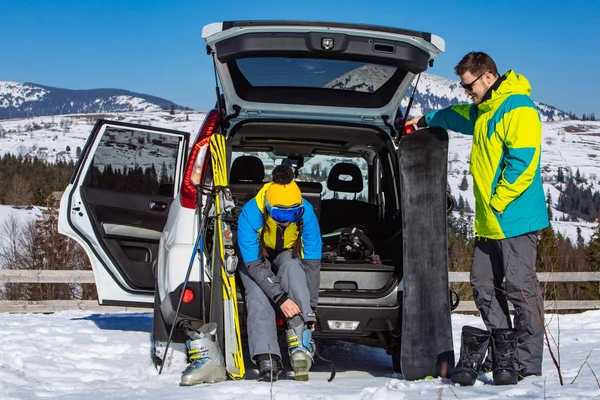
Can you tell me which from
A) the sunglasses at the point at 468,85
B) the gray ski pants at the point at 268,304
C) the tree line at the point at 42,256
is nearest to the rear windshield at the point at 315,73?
the sunglasses at the point at 468,85

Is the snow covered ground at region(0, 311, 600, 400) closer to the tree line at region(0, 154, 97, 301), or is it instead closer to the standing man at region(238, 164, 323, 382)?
the standing man at region(238, 164, 323, 382)

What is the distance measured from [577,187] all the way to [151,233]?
17877 cm

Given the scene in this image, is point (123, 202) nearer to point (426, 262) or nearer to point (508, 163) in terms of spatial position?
point (426, 262)

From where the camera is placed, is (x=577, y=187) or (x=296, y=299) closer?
(x=296, y=299)

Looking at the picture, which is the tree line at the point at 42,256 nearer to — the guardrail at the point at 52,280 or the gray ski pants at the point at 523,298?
the guardrail at the point at 52,280

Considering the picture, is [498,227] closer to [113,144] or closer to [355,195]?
[355,195]

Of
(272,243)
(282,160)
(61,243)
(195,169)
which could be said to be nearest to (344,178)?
(282,160)

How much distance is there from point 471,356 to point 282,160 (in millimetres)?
2498

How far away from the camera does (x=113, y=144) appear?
5.64 metres

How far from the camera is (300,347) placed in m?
4.24

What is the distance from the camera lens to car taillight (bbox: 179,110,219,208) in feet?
14.2

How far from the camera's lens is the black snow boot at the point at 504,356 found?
139 inches

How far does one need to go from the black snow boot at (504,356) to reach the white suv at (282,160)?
0.76m

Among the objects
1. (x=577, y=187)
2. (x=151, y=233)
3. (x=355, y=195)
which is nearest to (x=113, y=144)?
(x=151, y=233)
